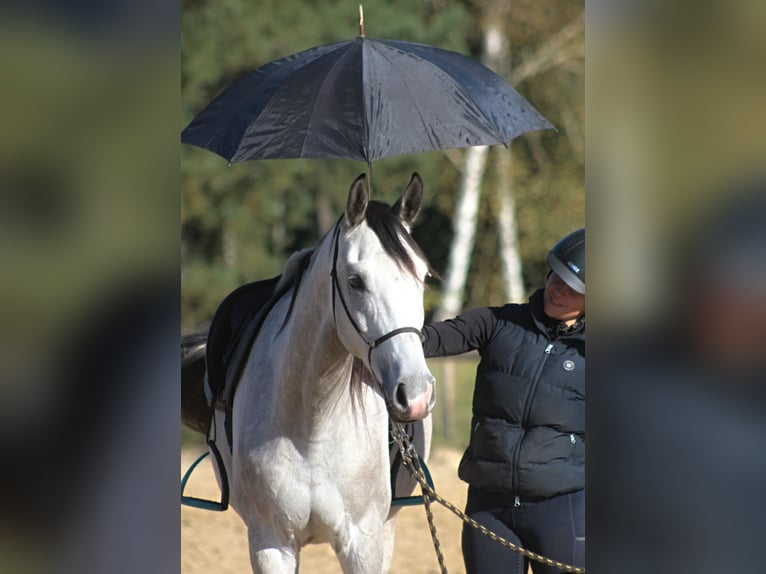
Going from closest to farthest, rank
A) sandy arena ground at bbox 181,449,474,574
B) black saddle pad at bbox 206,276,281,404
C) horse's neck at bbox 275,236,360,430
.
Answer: horse's neck at bbox 275,236,360,430 → black saddle pad at bbox 206,276,281,404 → sandy arena ground at bbox 181,449,474,574

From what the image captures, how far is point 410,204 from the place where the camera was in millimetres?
2809

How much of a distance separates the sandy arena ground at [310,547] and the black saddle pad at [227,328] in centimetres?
236

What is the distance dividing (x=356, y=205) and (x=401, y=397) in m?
0.52

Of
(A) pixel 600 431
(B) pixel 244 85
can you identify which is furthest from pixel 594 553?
(B) pixel 244 85

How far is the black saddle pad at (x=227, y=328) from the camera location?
3338 millimetres

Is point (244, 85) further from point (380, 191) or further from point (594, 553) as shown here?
point (380, 191)

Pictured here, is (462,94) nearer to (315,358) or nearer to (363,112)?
(363,112)

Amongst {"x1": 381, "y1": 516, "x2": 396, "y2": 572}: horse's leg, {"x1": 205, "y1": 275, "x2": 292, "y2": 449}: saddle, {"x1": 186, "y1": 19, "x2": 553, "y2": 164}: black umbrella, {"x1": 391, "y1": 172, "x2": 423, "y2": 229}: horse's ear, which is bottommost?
{"x1": 381, "y1": 516, "x2": 396, "y2": 572}: horse's leg

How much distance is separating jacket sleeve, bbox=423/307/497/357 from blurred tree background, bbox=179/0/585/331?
897 cm

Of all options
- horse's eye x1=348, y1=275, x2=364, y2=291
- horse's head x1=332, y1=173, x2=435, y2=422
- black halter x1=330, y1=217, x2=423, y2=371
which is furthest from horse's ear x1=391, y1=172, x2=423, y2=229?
horse's eye x1=348, y1=275, x2=364, y2=291

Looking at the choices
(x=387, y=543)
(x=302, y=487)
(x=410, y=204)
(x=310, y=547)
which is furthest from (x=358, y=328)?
(x=310, y=547)

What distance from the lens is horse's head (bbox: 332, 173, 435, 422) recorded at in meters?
2.43

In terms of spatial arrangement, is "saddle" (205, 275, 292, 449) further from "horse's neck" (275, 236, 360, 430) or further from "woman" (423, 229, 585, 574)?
"woman" (423, 229, 585, 574)

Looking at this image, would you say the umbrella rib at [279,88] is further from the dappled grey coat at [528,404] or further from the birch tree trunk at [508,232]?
the birch tree trunk at [508,232]
